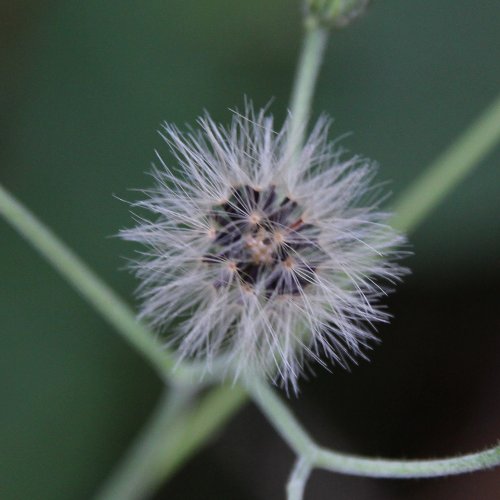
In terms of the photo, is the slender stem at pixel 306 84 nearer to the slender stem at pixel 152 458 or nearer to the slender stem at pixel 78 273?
the slender stem at pixel 78 273

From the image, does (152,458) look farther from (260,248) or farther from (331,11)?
(331,11)

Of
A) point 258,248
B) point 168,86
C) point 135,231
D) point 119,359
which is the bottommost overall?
point 119,359

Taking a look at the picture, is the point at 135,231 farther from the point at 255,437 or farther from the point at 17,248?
the point at 255,437

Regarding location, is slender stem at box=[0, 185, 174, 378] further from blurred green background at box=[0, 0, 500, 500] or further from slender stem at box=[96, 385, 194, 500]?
blurred green background at box=[0, 0, 500, 500]

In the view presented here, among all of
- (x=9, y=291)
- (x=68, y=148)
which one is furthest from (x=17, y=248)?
(x=68, y=148)

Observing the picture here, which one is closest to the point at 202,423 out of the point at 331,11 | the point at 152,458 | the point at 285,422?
the point at 152,458

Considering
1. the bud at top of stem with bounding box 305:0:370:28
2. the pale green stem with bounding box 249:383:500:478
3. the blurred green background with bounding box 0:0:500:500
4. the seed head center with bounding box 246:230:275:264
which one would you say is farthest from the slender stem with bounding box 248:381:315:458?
the blurred green background with bounding box 0:0:500:500
